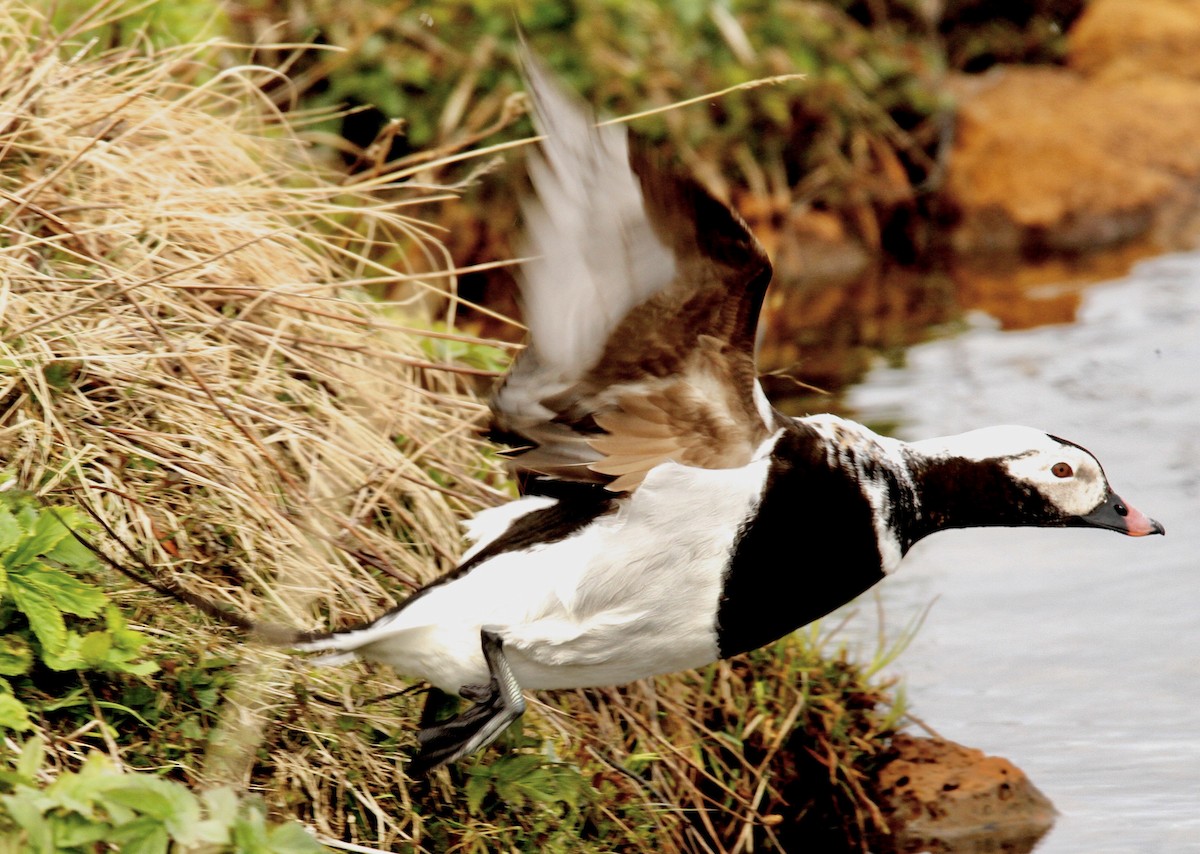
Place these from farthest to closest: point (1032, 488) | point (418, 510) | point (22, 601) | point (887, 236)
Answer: point (887, 236), point (418, 510), point (1032, 488), point (22, 601)

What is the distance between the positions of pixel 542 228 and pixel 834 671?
150cm

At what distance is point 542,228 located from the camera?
2848 mm

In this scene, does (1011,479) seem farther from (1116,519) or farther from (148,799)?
(148,799)

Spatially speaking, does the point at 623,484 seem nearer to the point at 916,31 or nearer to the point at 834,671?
the point at 834,671

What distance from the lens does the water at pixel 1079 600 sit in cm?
389

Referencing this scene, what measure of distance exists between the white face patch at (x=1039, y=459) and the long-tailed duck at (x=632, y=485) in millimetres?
90

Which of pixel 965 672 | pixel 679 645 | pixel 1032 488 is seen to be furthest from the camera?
pixel 965 672

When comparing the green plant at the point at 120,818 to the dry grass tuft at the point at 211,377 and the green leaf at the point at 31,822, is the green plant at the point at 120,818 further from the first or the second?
the dry grass tuft at the point at 211,377

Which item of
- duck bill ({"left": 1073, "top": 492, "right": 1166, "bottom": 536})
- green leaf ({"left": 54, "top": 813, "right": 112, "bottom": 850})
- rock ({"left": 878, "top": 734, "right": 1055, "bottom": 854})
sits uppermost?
green leaf ({"left": 54, "top": 813, "right": 112, "bottom": 850})

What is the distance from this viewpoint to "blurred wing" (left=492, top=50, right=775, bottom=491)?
8.95ft

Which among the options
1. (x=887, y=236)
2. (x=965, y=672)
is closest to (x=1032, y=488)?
(x=965, y=672)

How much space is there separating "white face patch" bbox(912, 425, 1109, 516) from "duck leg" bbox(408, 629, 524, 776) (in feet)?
3.20

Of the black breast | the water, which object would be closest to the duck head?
the black breast

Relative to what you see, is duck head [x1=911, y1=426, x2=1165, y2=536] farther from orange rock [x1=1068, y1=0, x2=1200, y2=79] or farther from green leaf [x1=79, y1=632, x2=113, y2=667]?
orange rock [x1=1068, y1=0, x2=1200, y2=79]
